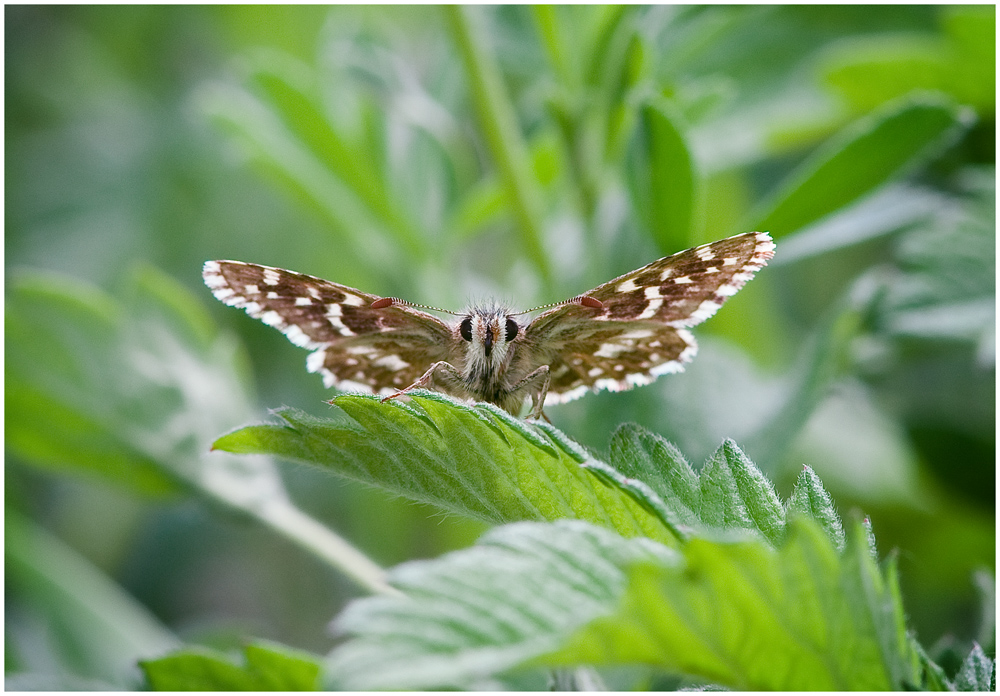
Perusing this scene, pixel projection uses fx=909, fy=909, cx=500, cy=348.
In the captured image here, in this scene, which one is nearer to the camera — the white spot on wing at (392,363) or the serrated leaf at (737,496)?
the serrated leaf at (737,496)

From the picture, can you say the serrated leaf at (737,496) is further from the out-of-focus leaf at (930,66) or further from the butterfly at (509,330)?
the out-of-focus leaf at (930,66)

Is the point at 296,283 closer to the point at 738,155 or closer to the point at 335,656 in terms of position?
the point at 335,656

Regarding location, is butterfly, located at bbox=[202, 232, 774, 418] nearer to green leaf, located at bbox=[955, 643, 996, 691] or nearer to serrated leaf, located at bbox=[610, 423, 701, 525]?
serrated leaf, located at bbox=[610, 423, 701, 525]

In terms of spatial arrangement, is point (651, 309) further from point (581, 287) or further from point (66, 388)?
point (66, 388)

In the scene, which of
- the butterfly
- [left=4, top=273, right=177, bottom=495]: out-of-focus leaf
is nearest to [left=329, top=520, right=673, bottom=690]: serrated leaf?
the butterfly

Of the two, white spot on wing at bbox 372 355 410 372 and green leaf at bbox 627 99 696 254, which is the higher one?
green leaf at bbox 627 99 696 254

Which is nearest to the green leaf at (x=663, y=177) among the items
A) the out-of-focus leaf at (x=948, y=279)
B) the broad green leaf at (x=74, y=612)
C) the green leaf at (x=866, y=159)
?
the green leaf at (x=866, y=159)

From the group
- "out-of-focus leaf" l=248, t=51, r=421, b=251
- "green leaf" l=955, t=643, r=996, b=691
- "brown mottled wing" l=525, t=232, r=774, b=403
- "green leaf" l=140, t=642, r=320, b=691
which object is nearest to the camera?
"green leaf" l=955, t=643, r=996, b=691
